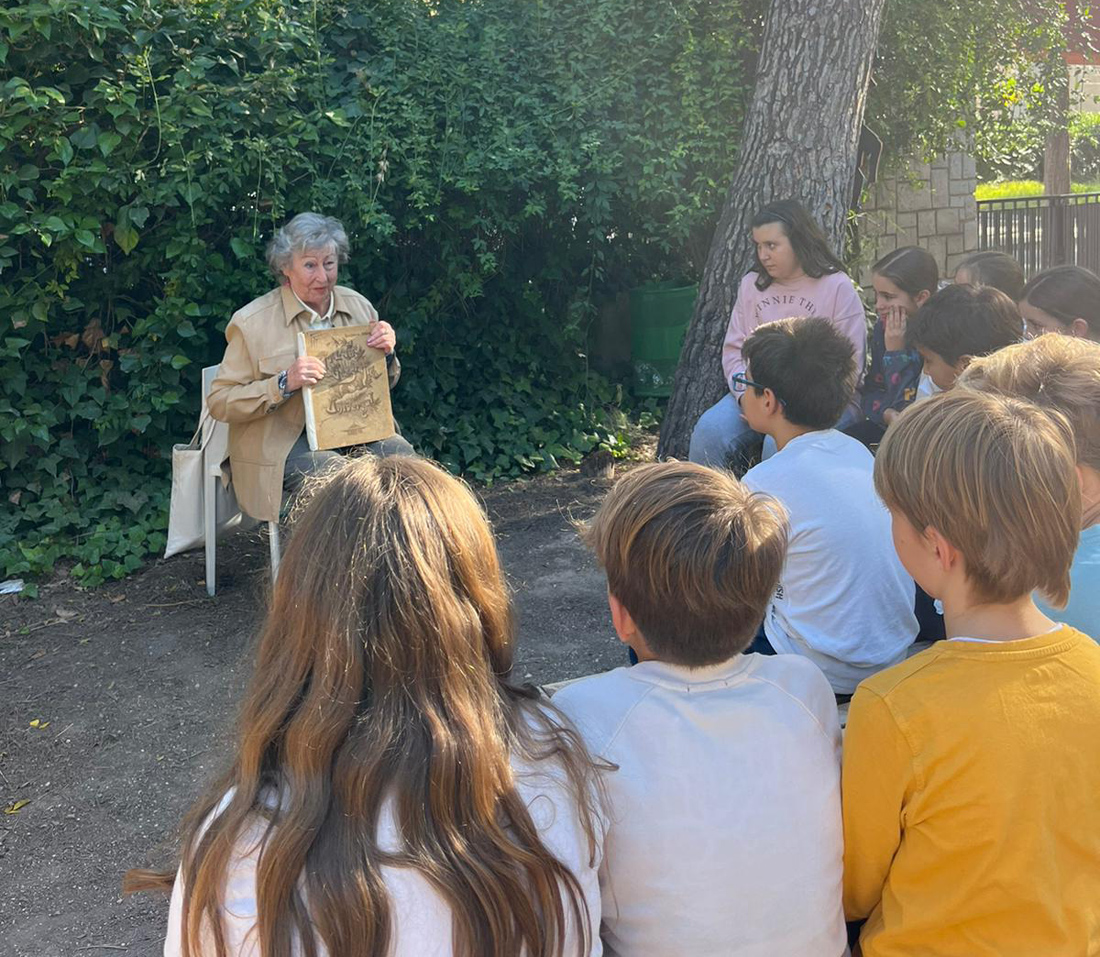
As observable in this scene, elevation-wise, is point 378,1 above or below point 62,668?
above

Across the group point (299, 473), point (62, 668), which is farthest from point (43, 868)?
point (299, 473)

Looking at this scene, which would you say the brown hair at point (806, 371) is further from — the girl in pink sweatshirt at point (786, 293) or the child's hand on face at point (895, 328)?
the girl in pink sweatshirt at point (786, 293)

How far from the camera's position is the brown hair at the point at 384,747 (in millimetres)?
1458

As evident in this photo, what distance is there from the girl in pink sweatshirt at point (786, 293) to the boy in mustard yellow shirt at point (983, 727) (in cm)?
321

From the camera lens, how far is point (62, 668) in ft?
15.4

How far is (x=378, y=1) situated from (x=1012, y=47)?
470 centimetres

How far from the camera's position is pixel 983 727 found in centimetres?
175

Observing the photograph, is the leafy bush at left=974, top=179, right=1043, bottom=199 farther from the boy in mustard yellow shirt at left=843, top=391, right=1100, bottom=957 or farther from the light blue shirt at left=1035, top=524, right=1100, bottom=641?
the boy in mustard yellow shirt at left=843, top=391, right=1100, bottom=957

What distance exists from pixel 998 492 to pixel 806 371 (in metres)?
1.41

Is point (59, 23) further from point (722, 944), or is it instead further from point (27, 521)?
point (722, 944)

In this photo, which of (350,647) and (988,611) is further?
(988,611)

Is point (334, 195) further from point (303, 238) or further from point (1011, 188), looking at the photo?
point (1011, 188)

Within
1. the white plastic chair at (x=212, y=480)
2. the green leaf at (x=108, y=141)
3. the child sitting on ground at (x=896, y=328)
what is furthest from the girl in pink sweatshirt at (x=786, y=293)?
the green leaf at (x=108, y=141)

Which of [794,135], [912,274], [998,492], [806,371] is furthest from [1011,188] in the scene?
[998,492]
